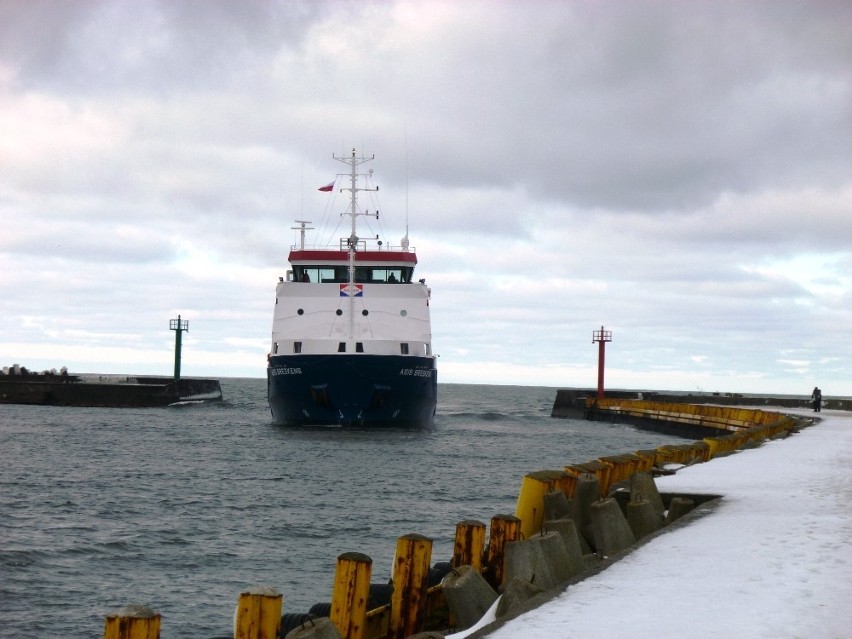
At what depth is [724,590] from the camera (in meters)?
7.58

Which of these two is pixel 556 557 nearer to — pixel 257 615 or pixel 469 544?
pixel 469 544

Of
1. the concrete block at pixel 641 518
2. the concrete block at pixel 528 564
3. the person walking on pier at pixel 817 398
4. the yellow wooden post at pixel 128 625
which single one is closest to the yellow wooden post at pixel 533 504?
the concrete block at pixel 641 518

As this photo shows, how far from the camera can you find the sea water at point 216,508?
46.6ft

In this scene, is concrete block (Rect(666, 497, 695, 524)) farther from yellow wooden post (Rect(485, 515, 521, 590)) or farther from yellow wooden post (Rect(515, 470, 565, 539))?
yellow wooden post (Rect(485, 515, 521, 590))

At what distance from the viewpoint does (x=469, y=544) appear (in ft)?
32.1

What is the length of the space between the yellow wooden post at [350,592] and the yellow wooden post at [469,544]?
7.59 feet

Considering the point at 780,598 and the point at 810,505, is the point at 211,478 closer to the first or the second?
the point at 810,505

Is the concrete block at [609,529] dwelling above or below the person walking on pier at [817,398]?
below

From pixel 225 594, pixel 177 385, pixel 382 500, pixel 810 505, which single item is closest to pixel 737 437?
pixel 382 500

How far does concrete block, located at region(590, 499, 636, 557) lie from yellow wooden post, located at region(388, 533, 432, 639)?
7.36 feet

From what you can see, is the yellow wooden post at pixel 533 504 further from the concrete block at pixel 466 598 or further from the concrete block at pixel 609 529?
the concrete block at pixel 466 598

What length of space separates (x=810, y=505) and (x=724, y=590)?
5.05 metres

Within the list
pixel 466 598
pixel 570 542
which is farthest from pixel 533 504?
pixel 466 598

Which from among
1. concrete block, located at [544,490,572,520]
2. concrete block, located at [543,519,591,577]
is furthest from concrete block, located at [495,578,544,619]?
concrete block, located at [544,490,572,520]
